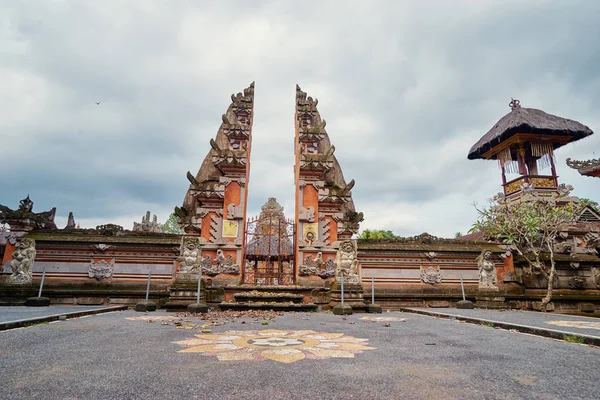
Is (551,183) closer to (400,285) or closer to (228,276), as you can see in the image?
(400,285)

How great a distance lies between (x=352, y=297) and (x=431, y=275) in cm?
346

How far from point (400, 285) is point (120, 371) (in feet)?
32.8

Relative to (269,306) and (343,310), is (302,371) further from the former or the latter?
(269,306)

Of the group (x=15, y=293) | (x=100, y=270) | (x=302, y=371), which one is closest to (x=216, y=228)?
(x=100, y=270)

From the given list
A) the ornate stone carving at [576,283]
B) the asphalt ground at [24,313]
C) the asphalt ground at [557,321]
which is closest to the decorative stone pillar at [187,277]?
the asphalt ground at [24,313]

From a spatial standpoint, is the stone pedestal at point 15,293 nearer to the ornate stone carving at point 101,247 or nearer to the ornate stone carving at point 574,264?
the ornate stone carving at point 101,247

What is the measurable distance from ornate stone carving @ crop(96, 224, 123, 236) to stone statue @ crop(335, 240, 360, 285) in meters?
7.91

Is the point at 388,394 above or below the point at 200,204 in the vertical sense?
below

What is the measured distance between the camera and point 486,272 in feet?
36.9

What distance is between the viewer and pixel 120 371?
110 inches

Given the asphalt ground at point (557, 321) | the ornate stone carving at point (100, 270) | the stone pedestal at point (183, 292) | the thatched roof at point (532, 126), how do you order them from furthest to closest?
the thatched roof at point (532, 126) < the ornate stone carving at point (100, 270) < the stone pedestal at point (183, 292) < the asphalt ground at point (557, 321)

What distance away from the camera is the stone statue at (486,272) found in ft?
36.7

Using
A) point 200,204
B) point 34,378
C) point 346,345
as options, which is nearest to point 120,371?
point 34,378

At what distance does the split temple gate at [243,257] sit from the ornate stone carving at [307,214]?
0.04m
